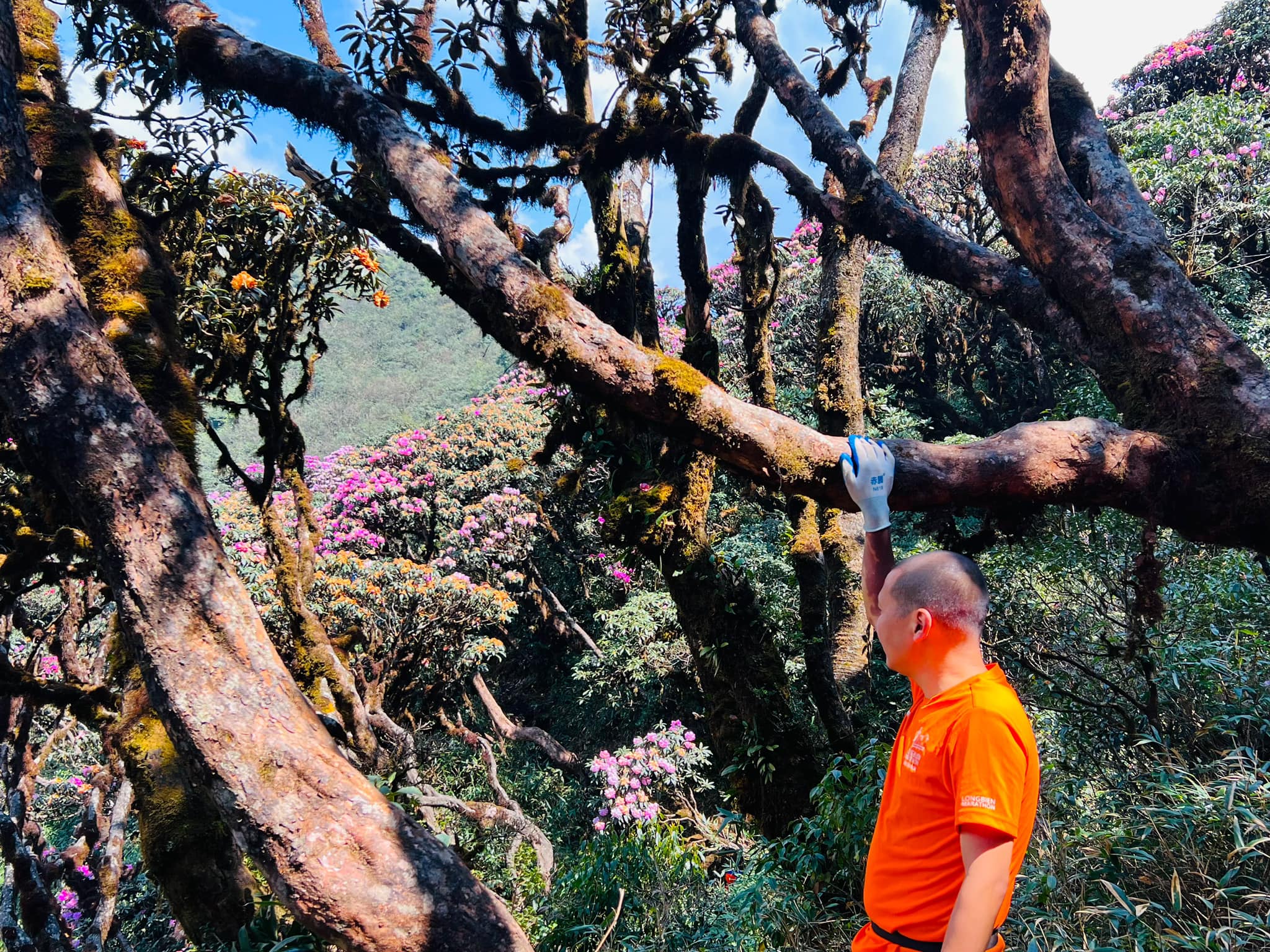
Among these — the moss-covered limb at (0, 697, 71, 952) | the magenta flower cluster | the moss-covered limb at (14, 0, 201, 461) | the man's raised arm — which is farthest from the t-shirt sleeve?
the magenta flower cluster

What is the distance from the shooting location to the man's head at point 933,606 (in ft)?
5.29

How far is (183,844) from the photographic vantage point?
3.11 metres

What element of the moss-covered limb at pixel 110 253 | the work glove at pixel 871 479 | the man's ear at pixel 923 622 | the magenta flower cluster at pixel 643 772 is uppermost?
the moss-covered limb at pixel 110 253

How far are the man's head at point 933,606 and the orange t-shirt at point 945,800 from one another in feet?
0.33

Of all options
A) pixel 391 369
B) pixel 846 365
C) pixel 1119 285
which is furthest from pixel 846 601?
pixel 391 369

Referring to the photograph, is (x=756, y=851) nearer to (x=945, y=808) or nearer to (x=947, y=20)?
(x=945, y=808)

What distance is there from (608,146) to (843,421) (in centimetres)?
266

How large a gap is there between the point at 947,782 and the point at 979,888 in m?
0.21

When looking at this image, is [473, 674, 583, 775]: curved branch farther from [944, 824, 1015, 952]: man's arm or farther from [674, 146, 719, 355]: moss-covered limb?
[944, 824, 1015, 952]: man's arm

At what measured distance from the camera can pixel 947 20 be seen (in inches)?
235

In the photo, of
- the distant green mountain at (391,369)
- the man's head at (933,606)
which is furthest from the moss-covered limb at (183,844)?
the distant green mountain at (391,369)

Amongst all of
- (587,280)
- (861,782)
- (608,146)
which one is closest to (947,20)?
(608,146)

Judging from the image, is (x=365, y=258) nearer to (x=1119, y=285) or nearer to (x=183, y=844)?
(x=183, y=844)

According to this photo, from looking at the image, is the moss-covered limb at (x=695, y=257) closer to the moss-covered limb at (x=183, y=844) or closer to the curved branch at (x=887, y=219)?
the curved branch at (x=887, y=219)
